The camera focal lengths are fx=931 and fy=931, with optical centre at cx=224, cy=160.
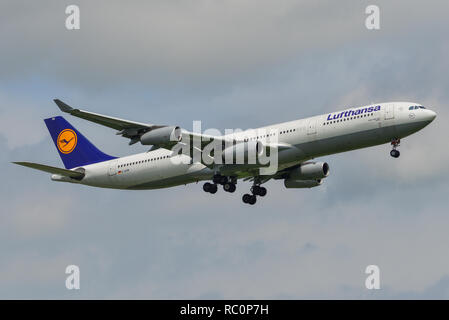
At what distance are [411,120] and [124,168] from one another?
2359 cm

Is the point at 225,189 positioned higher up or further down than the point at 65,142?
further down

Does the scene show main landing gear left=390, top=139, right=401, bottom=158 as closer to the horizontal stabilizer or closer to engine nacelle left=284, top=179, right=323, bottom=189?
engine nacelle left=284, top=179, right=323, bottom=189

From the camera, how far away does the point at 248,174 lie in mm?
73062

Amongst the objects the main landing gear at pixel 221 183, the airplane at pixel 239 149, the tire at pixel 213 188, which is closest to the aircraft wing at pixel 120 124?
the airplane at pixel 239 149

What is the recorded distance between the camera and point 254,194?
76062 millimetres

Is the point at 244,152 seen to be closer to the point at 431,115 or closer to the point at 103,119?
the point at 103,119

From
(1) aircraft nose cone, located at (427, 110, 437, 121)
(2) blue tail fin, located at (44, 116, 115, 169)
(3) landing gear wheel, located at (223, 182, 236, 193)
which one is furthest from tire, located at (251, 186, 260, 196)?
(1) aircraft nose cone, located at (427, 110, 437, 121)

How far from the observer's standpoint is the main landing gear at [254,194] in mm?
75812

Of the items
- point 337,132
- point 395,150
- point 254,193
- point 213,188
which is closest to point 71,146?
point 213,188

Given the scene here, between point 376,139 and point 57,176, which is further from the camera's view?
point 57,176

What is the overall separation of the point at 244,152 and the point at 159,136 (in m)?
6.34

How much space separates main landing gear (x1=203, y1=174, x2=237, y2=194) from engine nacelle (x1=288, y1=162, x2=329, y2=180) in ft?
19.5

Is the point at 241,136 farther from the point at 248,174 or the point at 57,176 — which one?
the point at 57,176

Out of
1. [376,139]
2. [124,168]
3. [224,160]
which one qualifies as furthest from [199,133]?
[376,139]
